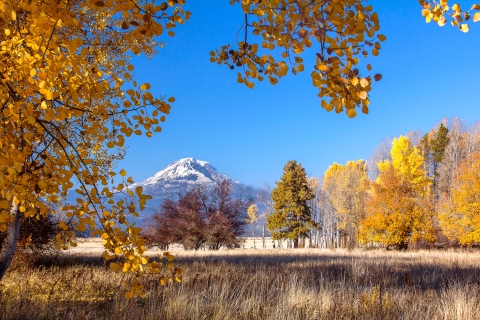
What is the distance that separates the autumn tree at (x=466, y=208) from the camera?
1809cm

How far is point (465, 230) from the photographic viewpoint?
19250 millimetres

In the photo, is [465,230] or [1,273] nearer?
[1,273]

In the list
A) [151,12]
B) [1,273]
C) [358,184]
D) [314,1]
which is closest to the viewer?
[314,1]

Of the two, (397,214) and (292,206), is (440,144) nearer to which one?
(292,206)

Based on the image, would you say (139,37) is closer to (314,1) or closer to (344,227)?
(314,1)

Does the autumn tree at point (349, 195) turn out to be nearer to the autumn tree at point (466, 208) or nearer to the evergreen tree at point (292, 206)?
the evergreen tree at point (292, 206)

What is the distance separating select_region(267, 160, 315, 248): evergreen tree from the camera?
34.7 metres

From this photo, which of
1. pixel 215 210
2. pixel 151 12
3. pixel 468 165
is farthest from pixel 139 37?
pixel 215 210

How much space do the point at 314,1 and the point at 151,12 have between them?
2.90 feet

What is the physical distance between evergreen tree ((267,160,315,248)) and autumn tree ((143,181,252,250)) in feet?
31.8

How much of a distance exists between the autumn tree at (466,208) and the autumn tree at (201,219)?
13.4 m

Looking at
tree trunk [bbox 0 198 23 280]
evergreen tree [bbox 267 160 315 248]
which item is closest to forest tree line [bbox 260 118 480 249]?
evergreen tree [bbox 267 160 315 248]

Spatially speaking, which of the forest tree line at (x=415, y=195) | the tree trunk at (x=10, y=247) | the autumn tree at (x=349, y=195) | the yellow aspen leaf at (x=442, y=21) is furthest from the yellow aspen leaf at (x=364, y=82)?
the autumn tree at (x=349, y=195)

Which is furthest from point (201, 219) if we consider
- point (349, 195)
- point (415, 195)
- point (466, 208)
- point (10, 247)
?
point (349, 195)
